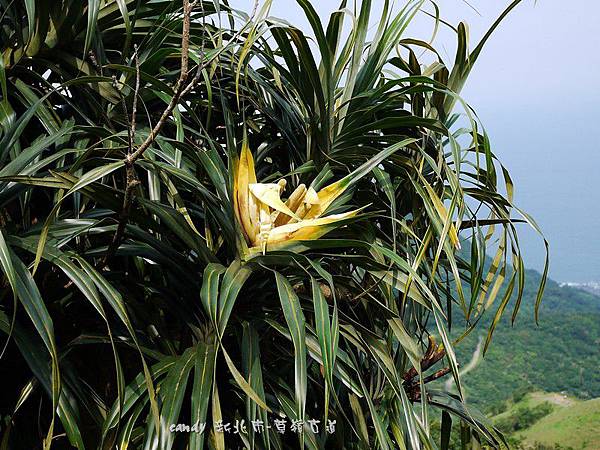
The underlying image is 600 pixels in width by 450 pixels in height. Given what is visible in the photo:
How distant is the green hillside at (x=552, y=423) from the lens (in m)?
4.29

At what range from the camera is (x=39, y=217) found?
1153 millimetres

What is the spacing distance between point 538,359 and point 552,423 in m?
2.73

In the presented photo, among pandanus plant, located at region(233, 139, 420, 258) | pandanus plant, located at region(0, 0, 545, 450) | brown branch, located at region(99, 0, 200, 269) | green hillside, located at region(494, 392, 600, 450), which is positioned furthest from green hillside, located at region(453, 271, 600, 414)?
brown branch, located at region(99, 0, 200, 269)

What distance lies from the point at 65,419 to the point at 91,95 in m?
0.52

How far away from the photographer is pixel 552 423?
4688 millimetres

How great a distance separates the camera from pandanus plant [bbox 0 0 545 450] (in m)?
Result: 0.85

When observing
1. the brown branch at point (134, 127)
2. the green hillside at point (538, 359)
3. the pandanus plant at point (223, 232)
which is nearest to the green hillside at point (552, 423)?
the green hillside at point (538, 359)

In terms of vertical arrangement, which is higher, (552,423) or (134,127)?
(134,127)

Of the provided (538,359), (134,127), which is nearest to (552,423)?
(538,359)

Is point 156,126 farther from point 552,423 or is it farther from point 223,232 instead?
point 552,423

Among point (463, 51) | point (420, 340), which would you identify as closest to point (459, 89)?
point (463, 51)

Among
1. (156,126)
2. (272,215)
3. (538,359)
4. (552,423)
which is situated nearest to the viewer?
(156,126)

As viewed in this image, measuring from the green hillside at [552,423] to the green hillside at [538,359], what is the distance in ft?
2.18

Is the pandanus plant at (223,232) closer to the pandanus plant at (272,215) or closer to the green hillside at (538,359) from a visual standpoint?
the pandanus plant at (272,215)
